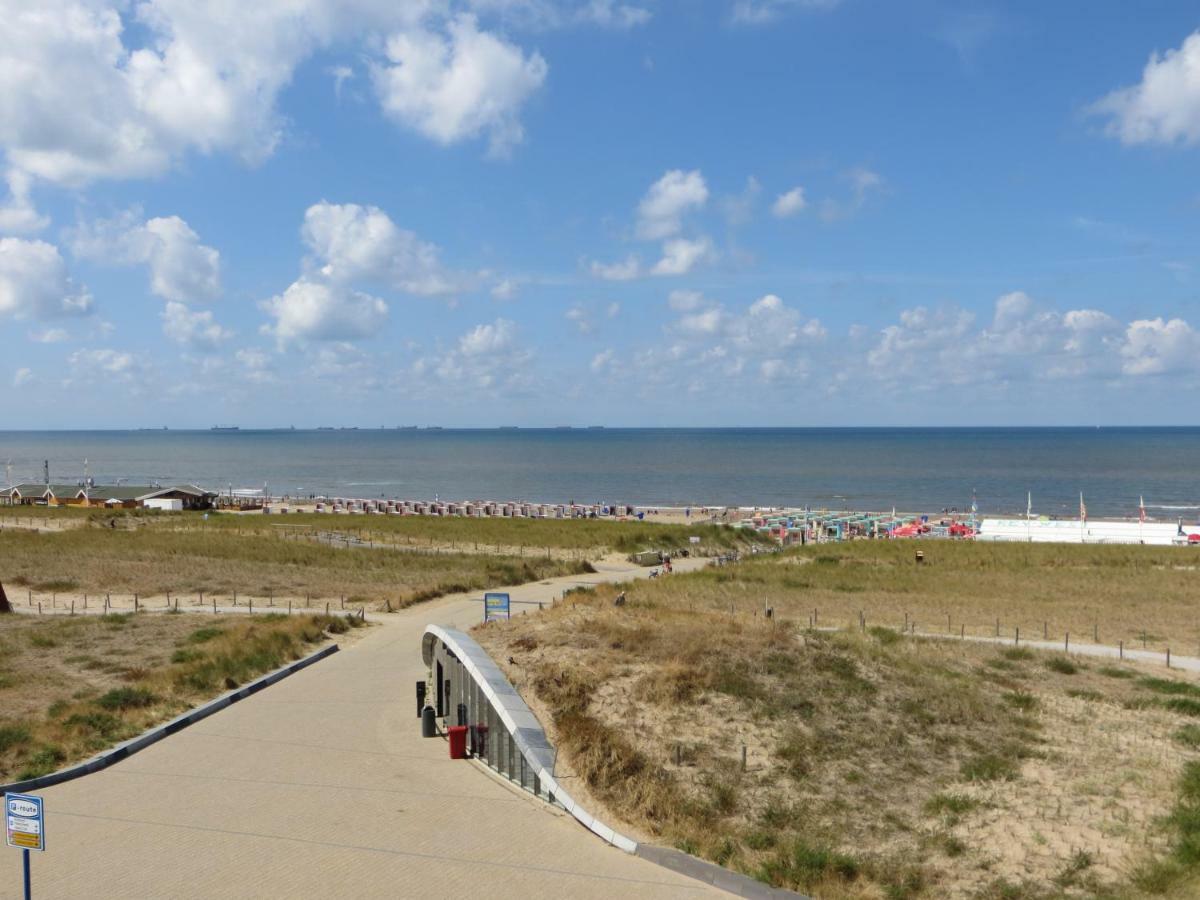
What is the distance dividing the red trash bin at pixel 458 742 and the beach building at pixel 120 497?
61963 millimetres

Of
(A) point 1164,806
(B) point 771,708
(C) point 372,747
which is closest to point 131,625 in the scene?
(C) point 372,747

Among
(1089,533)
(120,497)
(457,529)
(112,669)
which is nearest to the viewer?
(112,669)

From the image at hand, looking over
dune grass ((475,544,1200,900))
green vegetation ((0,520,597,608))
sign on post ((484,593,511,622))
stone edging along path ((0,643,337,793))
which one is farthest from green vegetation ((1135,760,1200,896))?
green vegetation ((0,520,597,608))

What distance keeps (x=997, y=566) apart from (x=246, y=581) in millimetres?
30573

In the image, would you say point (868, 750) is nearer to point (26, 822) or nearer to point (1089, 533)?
point (26, 822)

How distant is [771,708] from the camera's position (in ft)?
53.1

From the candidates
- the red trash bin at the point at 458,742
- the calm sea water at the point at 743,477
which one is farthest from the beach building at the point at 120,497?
the red trash bin at the point at 458,742

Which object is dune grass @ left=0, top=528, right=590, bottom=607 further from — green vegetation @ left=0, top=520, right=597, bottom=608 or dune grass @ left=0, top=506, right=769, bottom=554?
dune grass @ left=0, top=506, right=769, bottom=554

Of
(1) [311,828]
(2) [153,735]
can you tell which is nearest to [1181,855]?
(1) [311,828]

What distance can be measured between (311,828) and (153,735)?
5.13 metres

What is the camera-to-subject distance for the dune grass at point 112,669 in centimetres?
1468

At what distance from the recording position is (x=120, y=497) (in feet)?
239

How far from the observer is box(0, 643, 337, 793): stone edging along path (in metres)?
13.0

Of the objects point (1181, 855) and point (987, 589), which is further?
point (987, 589)
